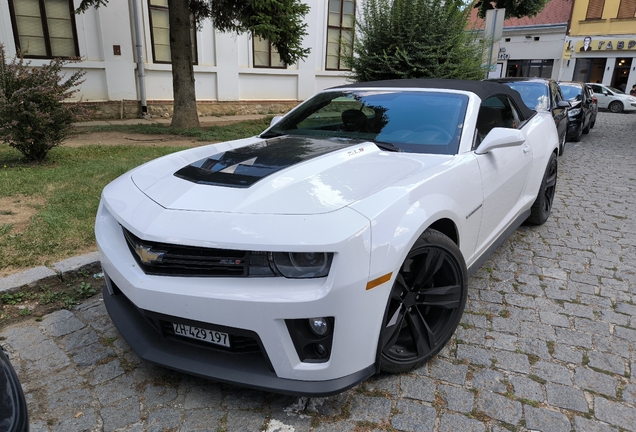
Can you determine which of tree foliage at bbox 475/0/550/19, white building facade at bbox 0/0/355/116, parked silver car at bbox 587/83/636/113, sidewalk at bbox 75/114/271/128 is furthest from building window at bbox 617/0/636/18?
sidewalk at bbox 75/114/271/128

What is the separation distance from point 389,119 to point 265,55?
14.8 m

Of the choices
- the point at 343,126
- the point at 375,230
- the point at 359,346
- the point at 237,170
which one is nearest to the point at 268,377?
the point at 359,346

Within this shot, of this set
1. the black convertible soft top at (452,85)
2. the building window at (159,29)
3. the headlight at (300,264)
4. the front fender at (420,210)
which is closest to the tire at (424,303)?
the front fender at (420,210)

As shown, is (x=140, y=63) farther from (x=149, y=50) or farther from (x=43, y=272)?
(x=43, y=272)

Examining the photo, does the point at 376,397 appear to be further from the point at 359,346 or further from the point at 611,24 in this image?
the point at 611,24

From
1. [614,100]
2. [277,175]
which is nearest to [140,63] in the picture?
[277,175]

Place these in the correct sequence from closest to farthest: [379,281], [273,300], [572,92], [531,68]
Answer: [273,300] < [379,281] < [572,92] < [531,68]

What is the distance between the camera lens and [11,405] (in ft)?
4.55

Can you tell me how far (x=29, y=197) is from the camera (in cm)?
510

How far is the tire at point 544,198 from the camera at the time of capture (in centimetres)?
470

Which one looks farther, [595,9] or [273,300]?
[595,9]

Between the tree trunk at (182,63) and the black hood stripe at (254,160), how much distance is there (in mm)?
8539

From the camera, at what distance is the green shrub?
6008mm

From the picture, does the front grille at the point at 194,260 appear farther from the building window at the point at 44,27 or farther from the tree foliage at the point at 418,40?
the building window at the point at 44,27
